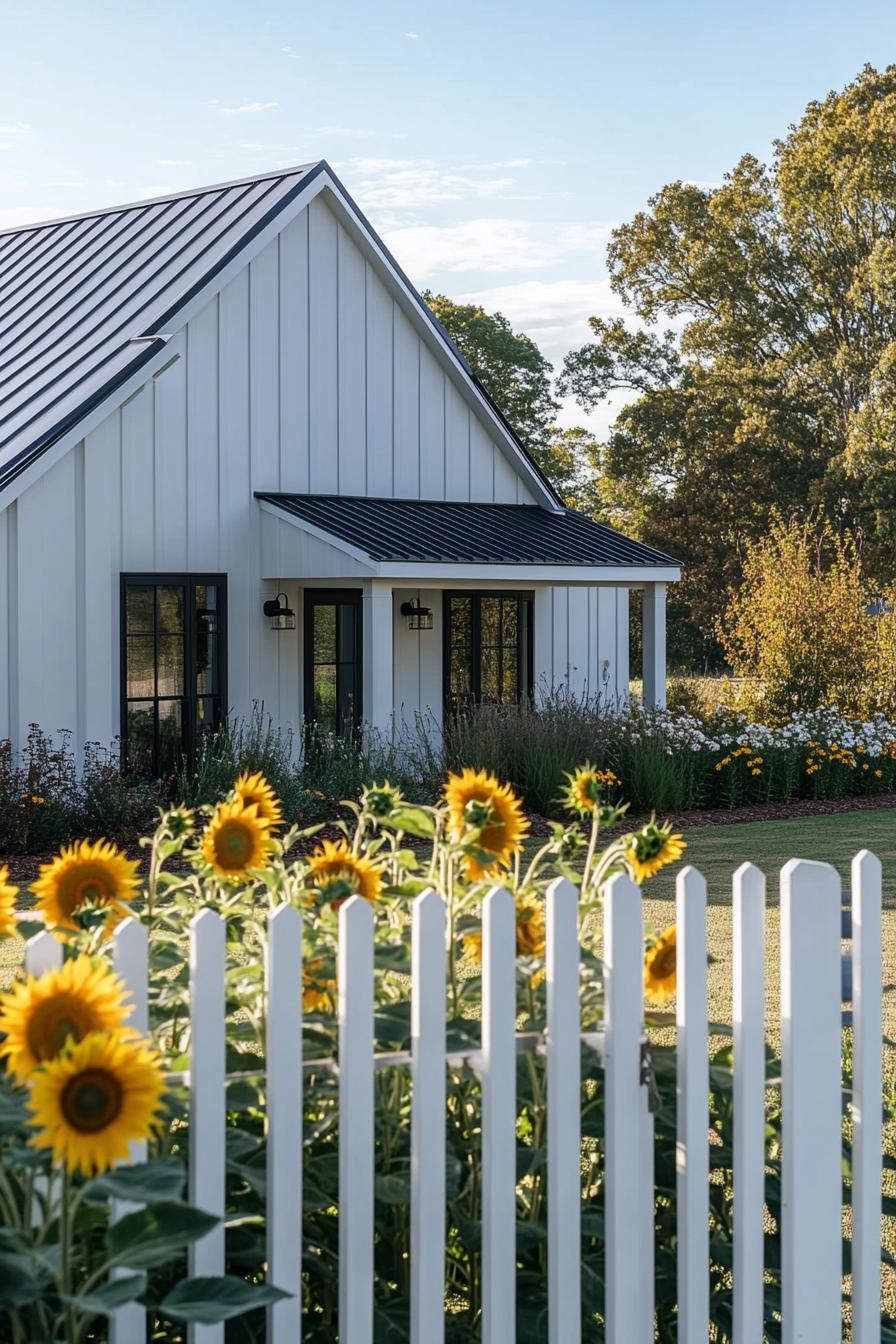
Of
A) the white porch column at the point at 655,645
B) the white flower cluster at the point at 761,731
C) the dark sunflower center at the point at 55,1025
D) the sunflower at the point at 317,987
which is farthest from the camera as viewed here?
the white porch column at the point at 655,645

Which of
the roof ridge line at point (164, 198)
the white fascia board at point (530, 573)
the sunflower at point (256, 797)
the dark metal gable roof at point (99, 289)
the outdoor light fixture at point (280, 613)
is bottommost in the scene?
the sunflower at point (256, 797)

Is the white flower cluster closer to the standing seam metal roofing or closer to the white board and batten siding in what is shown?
the white board and batten siding

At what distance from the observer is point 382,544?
15.1 metres

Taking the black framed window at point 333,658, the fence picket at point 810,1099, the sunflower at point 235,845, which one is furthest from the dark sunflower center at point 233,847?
the black framed window at point 333,658

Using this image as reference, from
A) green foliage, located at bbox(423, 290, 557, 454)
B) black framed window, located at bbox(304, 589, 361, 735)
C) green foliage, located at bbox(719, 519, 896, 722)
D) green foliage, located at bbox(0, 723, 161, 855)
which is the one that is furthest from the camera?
green foliage, located at bbox(423, 290, 557, 454)

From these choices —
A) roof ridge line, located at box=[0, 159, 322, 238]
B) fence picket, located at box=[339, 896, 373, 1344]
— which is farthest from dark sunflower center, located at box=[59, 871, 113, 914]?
roof ridge line, located at box=[0, 159, 322, 238]

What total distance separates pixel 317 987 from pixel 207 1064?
0.35 meters

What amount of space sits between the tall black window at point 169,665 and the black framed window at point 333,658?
1.07 m

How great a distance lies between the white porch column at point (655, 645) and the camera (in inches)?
709

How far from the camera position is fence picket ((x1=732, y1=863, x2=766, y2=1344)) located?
127 inches

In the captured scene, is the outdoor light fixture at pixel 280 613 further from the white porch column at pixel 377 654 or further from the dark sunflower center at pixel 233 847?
the dark sunflower center at pixel 233 847

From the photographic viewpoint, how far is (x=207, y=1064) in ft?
9.30

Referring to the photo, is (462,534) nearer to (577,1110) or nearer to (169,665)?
(169,665)

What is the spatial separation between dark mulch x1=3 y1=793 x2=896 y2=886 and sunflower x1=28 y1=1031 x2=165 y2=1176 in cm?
879
